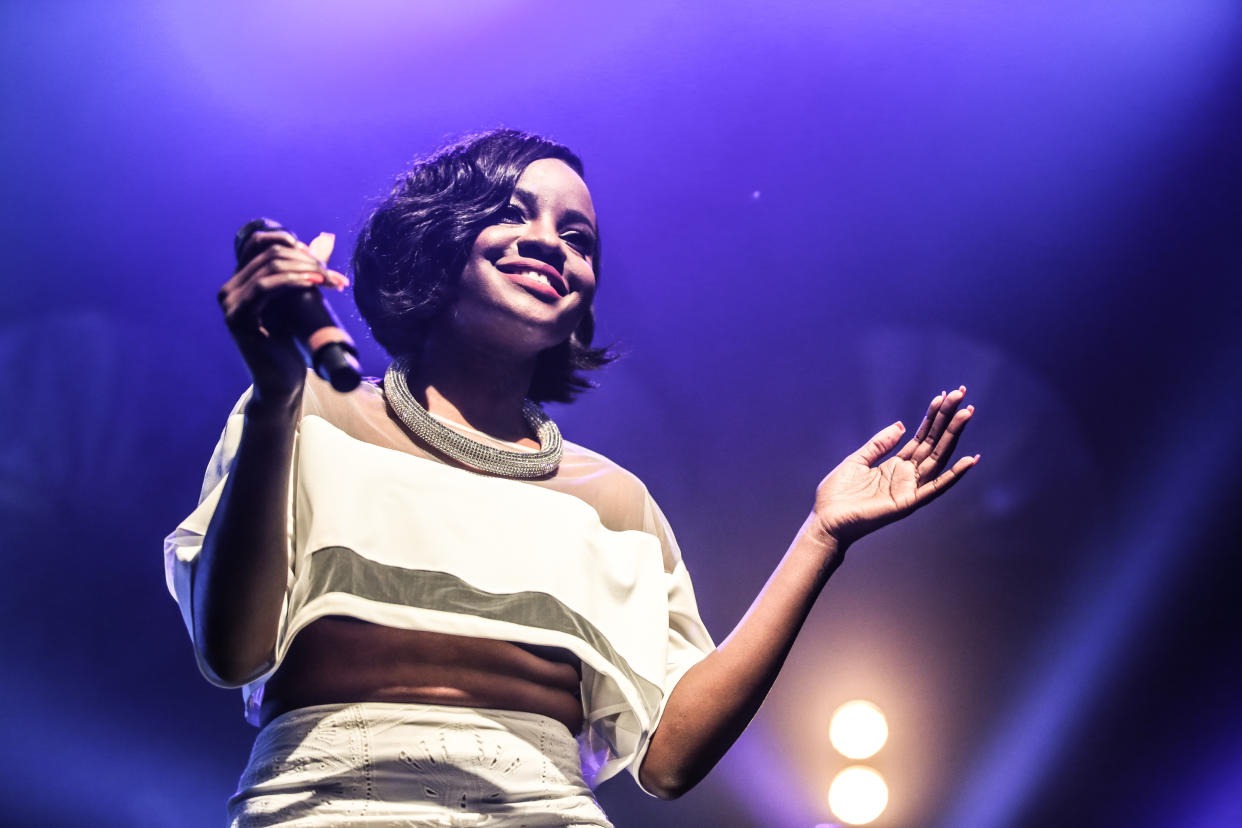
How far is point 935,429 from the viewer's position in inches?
60.1

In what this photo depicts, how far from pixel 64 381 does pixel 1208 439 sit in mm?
2694

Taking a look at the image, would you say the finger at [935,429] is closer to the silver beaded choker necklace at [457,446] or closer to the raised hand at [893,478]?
the raised hand at [893,478]

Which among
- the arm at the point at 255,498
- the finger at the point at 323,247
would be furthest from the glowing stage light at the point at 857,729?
the finger at the point at 323,247

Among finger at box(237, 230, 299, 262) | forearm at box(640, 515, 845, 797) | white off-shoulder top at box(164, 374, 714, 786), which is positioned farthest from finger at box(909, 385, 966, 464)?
finger at box(237, 230, 299, 262)

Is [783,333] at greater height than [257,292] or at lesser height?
greater

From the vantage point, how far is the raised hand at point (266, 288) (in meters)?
0.90

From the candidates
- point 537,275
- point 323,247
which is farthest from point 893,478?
point 323,247

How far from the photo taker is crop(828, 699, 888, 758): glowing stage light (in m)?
2.65

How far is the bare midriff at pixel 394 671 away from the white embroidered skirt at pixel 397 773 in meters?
0.02

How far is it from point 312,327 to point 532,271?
76 cm

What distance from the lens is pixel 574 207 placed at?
1.67 m

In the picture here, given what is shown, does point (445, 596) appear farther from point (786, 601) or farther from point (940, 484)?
point (940, 484)

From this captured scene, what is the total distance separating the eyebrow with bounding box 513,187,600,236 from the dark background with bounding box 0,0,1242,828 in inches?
19.1

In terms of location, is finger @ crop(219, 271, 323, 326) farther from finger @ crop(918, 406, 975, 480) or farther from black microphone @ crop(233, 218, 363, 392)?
finger @ crop(918, 406, 975, 480)
